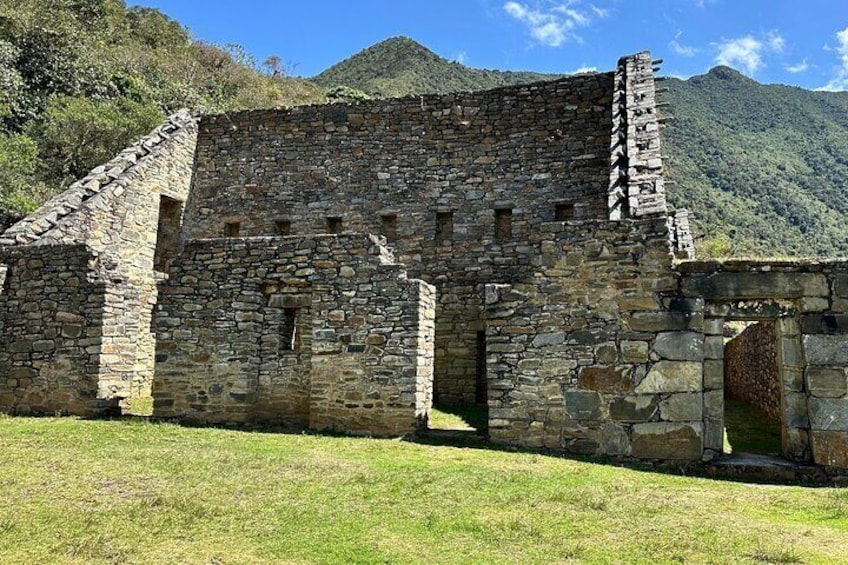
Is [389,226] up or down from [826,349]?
up

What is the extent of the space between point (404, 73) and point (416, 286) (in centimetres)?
5662

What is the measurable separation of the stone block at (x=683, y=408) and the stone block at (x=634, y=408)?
147mm

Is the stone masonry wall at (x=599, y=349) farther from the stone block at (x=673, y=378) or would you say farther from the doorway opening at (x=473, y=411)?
the doorway opening at (x=473, y=411)

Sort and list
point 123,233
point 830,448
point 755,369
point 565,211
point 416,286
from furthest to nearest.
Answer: point 123,233 < point 565,211 < point 755,369 < point 416,286 < point 830,448

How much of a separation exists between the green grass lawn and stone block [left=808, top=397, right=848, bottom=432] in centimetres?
117

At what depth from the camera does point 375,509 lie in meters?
6.30

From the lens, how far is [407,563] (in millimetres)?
4898

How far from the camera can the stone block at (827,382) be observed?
345 inches

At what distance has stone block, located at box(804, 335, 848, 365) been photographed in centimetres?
881

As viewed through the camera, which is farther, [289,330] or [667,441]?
[289,330]

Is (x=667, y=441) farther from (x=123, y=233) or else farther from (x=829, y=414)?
(x=123, y=233)

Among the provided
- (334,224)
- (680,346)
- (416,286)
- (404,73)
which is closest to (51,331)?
(334,224)

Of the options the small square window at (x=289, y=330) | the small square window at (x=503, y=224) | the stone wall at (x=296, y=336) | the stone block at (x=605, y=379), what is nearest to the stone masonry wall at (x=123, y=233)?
the stone wall at (x=296, y=336)

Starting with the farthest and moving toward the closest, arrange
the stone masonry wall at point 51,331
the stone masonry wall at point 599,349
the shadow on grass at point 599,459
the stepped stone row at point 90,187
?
the stepped stone row at point 90,187, the stone masonry wall at point 51,331, the stone masonry wall at point 599,349, the shadow on grass at point 599,459
